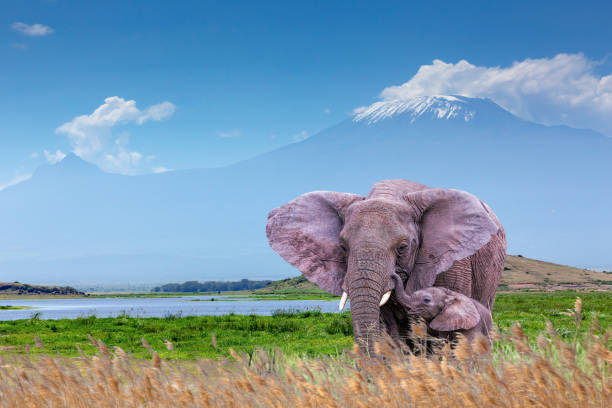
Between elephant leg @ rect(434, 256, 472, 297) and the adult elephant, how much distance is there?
0.01 m

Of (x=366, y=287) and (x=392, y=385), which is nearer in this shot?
(x=392, y=385)

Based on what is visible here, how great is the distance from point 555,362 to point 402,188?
3375mm

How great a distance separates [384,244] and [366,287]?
2.10 ft

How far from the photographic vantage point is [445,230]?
30.5 ft

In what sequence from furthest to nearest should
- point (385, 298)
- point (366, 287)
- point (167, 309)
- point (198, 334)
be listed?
point (167, 309) → point (198, 334) → point (385, 298) → point (366, 287)

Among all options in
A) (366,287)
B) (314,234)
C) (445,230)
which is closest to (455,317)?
(366,287)

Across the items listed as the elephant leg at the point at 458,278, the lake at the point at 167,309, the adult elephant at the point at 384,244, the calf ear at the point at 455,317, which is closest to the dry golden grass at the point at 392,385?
the calf ear at the point at 455,317

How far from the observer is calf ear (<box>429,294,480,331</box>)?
7938 mm

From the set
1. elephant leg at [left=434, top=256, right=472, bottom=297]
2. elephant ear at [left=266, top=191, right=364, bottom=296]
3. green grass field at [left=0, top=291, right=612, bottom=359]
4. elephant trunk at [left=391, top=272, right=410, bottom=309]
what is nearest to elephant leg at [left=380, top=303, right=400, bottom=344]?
elephant trunk at [left=391, top=272, right=410, bottom=309]

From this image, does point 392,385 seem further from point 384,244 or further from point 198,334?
point 198,334

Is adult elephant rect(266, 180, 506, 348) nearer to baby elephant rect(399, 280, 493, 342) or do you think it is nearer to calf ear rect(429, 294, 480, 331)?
baby elephant rect(399, 280, 493, 342)

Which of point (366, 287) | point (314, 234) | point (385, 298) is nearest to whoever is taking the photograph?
point (366, 287)

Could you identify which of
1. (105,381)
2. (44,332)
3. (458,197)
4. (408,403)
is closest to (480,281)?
(458,197)

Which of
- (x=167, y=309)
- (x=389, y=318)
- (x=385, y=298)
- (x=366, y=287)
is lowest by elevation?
(x=167, y=309)
